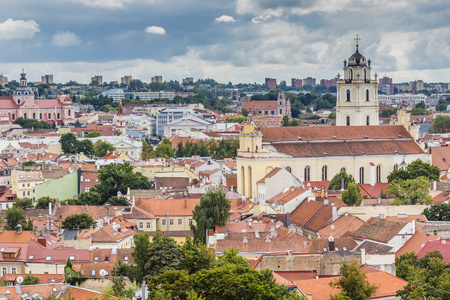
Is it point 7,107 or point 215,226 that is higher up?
point 7,107

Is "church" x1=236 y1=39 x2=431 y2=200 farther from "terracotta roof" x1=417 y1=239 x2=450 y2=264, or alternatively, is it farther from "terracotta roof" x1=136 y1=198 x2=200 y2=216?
"terracotta roof" x1=417 y1=239 x2=450 y2=264

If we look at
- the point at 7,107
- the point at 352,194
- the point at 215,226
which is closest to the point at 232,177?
the point at 352,194

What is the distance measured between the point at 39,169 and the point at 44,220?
72.2 feet

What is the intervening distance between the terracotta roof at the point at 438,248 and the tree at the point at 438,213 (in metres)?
7.55

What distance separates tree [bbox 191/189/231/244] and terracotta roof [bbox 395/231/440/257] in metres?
10.4

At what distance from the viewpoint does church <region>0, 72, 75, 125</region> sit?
518 feet

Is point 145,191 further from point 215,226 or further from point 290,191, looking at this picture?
point 215,226

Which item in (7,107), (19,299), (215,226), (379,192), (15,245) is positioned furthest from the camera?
(7,107)

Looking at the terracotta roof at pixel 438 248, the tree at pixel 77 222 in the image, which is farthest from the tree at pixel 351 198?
the tree at pixel 77 222

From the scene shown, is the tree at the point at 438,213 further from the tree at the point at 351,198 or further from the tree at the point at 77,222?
the tree at the point at 77,222

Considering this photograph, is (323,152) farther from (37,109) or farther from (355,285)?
(37,109)

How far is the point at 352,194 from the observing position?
51.2 meters

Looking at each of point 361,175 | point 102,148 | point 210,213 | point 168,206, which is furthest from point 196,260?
point 102,148

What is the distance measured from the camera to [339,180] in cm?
6122
